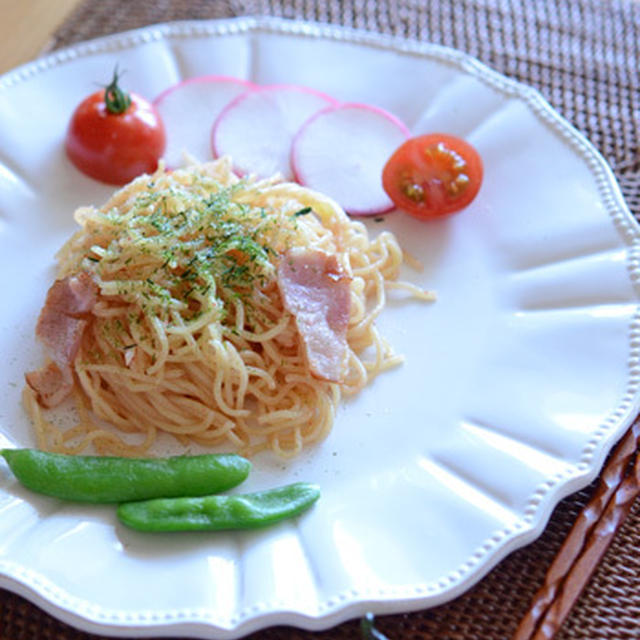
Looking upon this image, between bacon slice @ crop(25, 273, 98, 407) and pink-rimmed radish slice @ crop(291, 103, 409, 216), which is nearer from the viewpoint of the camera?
bacon slice @ crop(25, 273, 98, 407)

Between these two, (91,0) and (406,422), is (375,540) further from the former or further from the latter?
(91,0)

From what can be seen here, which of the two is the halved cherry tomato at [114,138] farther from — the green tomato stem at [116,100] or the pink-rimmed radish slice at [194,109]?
the pink-rimmed radish slice at [194,109]

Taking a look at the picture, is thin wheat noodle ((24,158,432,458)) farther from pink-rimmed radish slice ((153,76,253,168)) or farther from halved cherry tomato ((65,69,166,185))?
pink-rimmed radish slice ((153,76,253,168))

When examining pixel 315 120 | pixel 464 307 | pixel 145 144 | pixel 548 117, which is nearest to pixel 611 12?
pixel 548 117

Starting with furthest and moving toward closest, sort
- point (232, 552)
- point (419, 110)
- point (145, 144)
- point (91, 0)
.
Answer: point (91, 0), point (419, 110), point (145, 144), point (232, 552)

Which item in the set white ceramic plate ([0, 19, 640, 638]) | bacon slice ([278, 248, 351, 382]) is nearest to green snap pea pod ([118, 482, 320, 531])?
white ceramic plate ([0, 19, 640, 638])

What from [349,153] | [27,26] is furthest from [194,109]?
[27,26]
